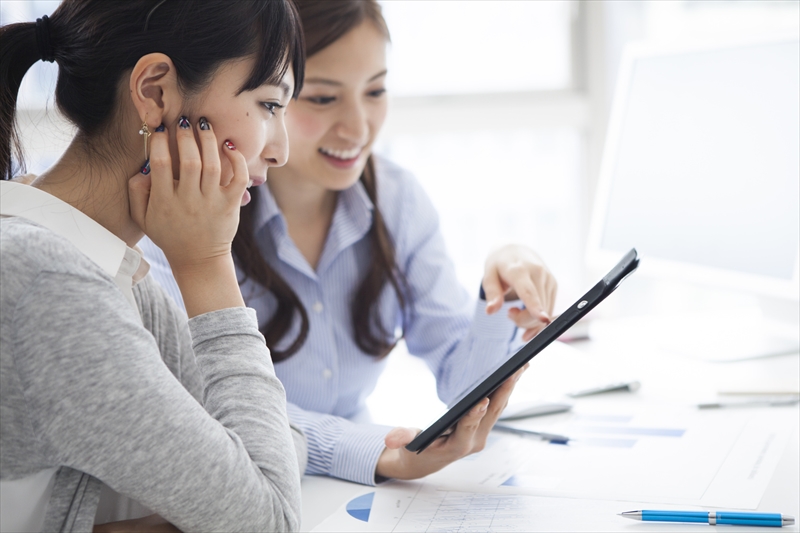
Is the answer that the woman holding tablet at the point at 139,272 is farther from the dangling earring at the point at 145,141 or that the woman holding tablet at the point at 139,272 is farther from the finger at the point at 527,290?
the finger at the point at 527,290

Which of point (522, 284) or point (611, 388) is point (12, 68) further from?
point (611, 388)

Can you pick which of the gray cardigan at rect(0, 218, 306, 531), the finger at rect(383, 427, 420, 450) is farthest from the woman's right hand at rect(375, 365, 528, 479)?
the gray cardigan at rect(0, 218, 306, 531)

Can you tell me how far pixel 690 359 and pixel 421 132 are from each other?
132cm

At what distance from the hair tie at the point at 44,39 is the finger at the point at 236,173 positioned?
0.19 metres

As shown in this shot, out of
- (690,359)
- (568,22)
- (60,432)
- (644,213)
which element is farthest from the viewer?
(568,22)

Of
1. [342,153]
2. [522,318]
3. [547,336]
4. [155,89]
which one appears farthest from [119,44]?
[522,318]

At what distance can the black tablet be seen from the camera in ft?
2.35

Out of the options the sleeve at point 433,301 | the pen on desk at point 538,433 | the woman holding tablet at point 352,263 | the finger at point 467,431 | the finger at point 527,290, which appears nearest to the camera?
the finger at point 467,431

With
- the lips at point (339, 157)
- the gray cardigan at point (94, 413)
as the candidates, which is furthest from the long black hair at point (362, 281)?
the gray cardigan at point (94, 413)

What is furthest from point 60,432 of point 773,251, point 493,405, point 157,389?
point 773,251

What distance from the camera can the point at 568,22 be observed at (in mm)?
2365

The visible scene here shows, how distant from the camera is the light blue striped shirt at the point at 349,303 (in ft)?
4.09

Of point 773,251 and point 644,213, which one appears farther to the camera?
point 644,213

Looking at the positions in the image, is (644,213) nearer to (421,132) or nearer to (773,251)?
(773,251)
